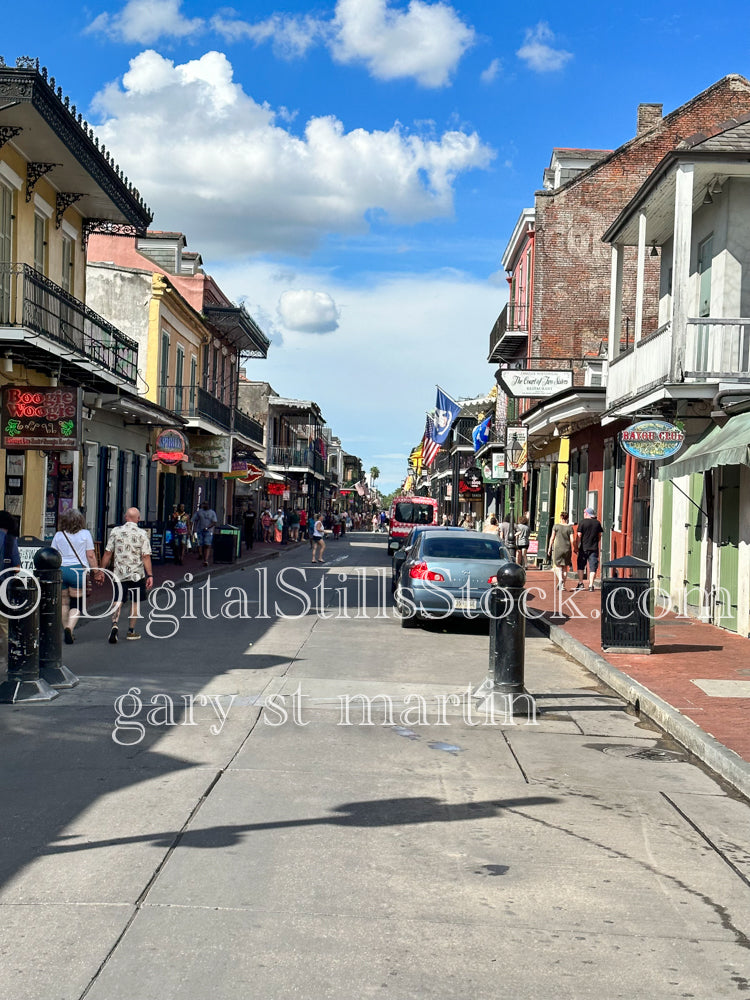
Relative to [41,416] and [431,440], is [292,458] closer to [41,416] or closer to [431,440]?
[431,440]

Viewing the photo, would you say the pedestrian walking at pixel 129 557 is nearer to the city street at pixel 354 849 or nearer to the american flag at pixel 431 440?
the city street at pixel 354 849

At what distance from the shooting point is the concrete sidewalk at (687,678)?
26.3 feet

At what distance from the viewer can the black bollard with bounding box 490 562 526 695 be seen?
9492mm

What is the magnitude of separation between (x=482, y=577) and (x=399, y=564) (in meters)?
4.57

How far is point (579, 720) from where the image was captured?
938 centimetres

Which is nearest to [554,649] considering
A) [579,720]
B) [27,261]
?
[579,720]

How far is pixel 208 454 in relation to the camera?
3797cm

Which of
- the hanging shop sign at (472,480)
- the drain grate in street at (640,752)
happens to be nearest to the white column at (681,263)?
the drain grate in street at (640,752)

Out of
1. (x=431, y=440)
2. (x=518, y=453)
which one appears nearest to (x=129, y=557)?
(x=518, y=453)

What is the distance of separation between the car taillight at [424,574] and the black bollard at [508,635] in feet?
19.8

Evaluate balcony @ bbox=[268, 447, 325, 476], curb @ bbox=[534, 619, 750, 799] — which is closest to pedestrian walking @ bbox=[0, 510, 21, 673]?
curb @ bbox=[534, 619, 750, 799]

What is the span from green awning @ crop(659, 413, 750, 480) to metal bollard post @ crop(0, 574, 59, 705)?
7.54 meters

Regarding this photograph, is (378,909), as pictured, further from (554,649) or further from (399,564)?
(399,564)

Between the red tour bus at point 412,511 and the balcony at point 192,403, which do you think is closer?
the balcony at point 192,403
